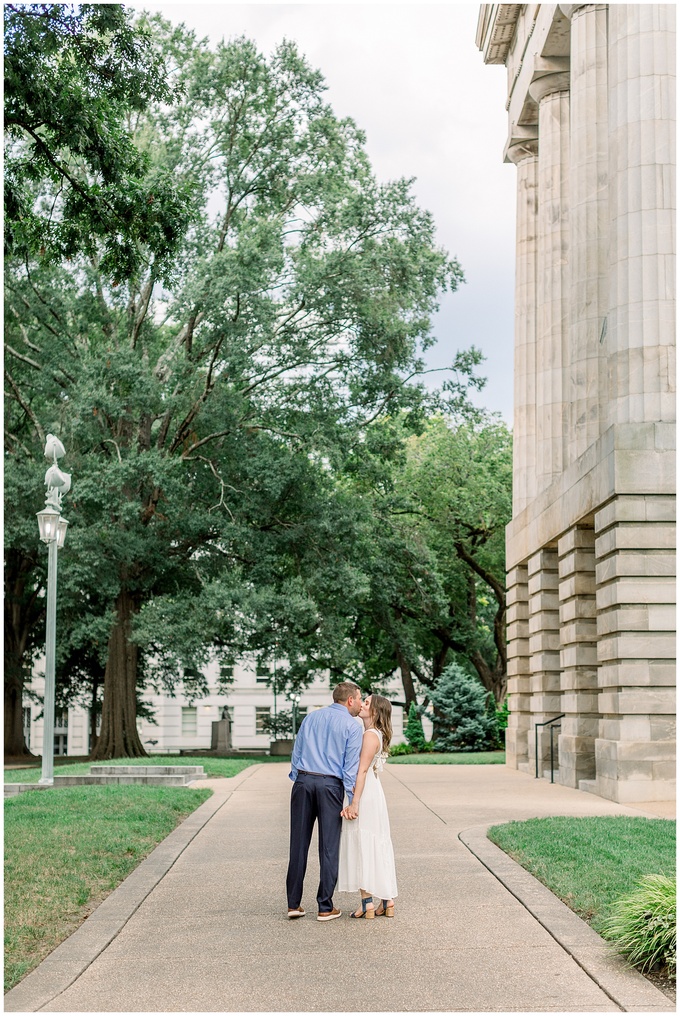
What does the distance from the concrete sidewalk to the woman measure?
0.73 ft

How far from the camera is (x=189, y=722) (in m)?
73.2

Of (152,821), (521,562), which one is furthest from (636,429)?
(521,562)

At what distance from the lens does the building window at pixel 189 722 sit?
7306cm

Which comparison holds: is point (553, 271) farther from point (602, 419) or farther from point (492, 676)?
point (492, 676)

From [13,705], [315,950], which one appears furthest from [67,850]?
[13,705]

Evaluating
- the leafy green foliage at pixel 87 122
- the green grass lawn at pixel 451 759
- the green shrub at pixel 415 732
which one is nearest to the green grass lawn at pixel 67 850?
the leafy green foliage at pixel 87 122

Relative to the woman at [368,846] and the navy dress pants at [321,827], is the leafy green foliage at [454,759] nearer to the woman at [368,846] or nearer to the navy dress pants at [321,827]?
the woman at [368,846]

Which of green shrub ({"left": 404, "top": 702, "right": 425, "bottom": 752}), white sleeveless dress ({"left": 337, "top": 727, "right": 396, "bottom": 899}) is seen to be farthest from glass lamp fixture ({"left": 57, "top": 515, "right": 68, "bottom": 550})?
green shrub ({"left": 404, "top": 702, "right": 425, "bottom": 752})

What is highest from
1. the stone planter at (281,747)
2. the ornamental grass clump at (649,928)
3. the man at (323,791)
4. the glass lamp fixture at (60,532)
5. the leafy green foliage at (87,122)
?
the leafy green foliage at (87,122)

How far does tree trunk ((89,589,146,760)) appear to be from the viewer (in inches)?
1393

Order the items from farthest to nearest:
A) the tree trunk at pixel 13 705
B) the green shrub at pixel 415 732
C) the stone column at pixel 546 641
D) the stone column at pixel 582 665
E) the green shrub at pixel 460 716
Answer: the tree trunk at pixel 13 705 < the green shrub at pixel 415 732 < the green shrub at pixel 460 716 < the stone column at pixel 546 641 < the stone column at pixel 582 665

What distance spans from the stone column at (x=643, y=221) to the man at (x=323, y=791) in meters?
10.6

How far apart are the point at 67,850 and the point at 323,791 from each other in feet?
13.8

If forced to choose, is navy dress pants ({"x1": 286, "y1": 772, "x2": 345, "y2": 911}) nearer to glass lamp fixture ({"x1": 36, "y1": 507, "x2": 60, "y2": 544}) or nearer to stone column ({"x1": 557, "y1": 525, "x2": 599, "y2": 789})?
stone column ({"x1": 557, "y1": 525, "x2": 599, "y2": 789})
